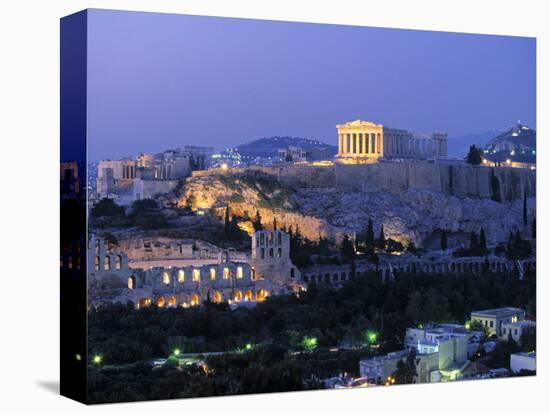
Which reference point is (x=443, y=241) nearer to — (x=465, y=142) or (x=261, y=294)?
(x=465, y=142)

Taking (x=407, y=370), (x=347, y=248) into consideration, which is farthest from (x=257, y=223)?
(x=407, y=370)

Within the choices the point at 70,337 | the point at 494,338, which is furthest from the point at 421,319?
the point at 70,337

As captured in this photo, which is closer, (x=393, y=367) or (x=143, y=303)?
(x=143, y=303)

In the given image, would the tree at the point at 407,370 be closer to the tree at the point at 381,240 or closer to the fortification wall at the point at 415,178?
the tree at the point at 381,240

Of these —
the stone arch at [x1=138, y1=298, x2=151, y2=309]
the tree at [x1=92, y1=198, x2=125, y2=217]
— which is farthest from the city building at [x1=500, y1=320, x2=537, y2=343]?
the tree at [x1=92, y1=198, x2=125, y2=217]

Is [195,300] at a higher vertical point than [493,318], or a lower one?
higher

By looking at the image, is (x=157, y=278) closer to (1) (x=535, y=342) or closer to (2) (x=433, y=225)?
(2) (x=433, y=225)
